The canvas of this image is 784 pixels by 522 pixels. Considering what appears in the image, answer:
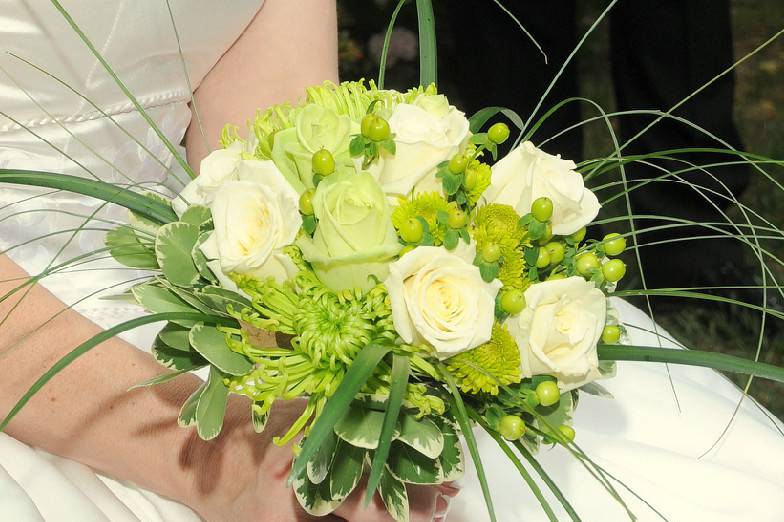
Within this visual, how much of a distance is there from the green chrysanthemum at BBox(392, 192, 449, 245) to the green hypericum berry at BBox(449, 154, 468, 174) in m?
0.03

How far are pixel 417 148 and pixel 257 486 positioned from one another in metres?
0.41

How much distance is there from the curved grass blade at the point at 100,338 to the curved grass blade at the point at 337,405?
16cm

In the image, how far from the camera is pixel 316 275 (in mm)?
834

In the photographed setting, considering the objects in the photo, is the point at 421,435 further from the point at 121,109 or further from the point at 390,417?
the point at 121,109

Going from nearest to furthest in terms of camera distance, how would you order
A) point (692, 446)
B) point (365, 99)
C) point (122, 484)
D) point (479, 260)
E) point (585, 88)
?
1. point (479, 260)
2. point (365, 99)
3. point (122, 484)
4. point (692, 446)
5. point (585, 88)

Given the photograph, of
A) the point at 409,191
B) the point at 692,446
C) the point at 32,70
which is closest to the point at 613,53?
the point at 692,446

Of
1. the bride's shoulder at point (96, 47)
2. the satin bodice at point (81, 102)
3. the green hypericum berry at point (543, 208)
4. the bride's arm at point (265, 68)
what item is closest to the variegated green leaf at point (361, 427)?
the green hypericum berry at point (543, 208)

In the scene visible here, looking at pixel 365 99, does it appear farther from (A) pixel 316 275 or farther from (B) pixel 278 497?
(B) pixel 278 497

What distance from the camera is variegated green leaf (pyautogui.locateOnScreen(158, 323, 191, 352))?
89 cm

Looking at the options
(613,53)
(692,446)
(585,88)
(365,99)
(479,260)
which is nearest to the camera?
(479,260)

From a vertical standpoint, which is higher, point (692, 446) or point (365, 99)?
point (365, 99)

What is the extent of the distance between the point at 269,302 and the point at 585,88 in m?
3.51

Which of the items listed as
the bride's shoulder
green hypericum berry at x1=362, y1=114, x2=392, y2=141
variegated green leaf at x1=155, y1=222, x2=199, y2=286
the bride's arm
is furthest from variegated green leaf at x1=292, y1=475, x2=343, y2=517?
the bride's arm

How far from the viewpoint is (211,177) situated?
2.95 feet
